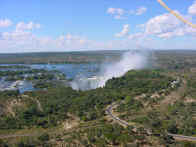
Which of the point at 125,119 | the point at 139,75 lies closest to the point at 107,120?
the point at 125,119

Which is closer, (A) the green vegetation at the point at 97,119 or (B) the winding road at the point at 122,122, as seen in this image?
(A) the green vegetation at the point at 97,119

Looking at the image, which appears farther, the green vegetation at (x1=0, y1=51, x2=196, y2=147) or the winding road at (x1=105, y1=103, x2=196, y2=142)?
the winding road at (x1=105, y1=103, x2=196, y2=142)

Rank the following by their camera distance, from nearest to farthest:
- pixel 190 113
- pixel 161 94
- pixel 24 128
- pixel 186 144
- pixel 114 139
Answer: pixel 186 144
pixel 114 139
pixel 24 128
pixel 190 113
pixel 161 94

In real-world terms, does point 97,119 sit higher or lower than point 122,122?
lower

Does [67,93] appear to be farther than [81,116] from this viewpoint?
Yes

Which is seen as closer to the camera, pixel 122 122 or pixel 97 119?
pixel 122 122

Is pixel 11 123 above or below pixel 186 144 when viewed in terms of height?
below

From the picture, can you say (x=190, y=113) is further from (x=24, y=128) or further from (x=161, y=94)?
(x=24, y=128)

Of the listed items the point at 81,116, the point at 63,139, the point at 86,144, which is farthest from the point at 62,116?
the point at 86,144

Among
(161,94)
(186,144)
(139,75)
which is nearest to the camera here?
(186,144)
